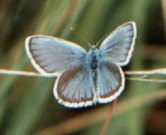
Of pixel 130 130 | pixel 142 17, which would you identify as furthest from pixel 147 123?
pixel 142 17

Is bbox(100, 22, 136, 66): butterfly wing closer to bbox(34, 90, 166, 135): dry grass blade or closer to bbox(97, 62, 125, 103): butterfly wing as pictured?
bbox(97, 62, 125, 103): butterfly wing

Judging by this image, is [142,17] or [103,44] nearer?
[103,44]

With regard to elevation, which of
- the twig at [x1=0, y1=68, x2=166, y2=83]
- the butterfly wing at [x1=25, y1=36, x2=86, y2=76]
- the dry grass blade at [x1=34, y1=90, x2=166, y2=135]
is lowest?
the dry grass blade at [x1=34, y1=90, x2=166, y2=135]

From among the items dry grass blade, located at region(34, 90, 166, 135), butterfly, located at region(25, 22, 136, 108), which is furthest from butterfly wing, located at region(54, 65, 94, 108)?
dry grass blade, located at region(34, 90, 166, 135)

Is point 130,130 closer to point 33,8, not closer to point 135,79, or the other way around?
point 135,79

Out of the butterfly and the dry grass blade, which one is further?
the dry grass blade

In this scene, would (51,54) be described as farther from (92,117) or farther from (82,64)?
(92,117)

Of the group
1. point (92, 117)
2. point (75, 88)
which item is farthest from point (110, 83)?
point (92, 117)
